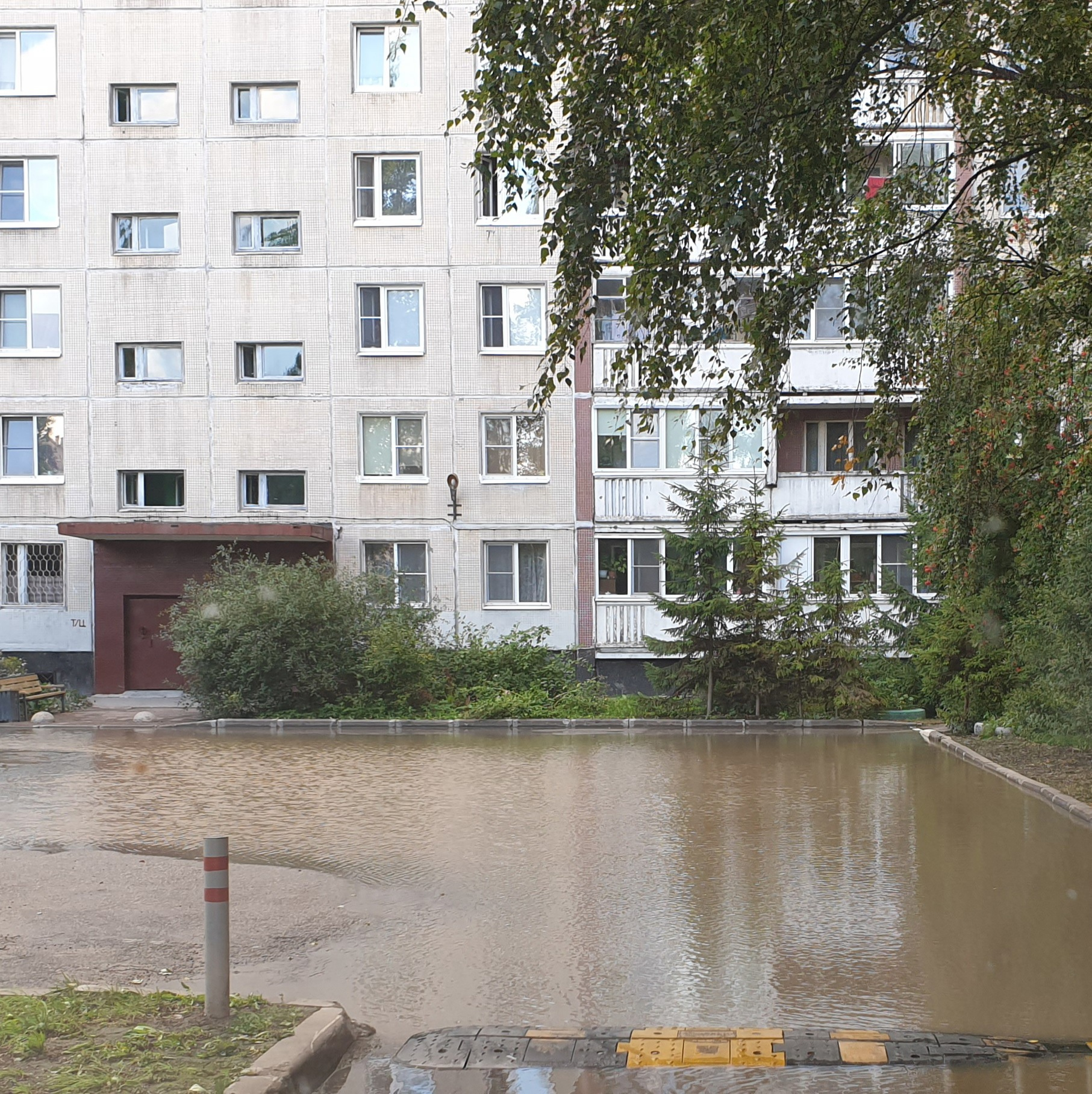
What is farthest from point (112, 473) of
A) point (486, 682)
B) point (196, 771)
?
point (196, 771)

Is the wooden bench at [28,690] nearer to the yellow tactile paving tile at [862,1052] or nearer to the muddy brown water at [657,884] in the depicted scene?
the muddy brown water at [657,884]

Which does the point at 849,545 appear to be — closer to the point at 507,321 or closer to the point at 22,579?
the point at 507,321

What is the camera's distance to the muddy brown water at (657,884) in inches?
250

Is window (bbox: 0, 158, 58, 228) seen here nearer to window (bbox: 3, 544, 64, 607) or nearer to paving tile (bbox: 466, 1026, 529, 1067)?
window (bbox: 3, 544, 64, 607)

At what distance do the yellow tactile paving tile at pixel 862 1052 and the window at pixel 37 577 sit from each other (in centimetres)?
2691

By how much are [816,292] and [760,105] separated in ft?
5.92

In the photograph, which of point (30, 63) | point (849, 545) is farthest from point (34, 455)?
point (849, 545)

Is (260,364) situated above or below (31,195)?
below

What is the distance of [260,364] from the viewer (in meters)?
29.4

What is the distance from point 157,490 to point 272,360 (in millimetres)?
4097

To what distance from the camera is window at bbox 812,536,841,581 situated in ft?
96.2

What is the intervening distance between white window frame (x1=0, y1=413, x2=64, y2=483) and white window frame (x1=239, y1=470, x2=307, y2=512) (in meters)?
4.24

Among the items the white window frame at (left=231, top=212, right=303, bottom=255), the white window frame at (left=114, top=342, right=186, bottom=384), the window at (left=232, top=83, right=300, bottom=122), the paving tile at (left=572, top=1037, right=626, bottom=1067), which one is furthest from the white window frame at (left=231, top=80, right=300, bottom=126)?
the paving tile at (left=572, top=1037, right=626, bottom=1067)

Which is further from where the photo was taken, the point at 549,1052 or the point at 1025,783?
the point at 1025,783
